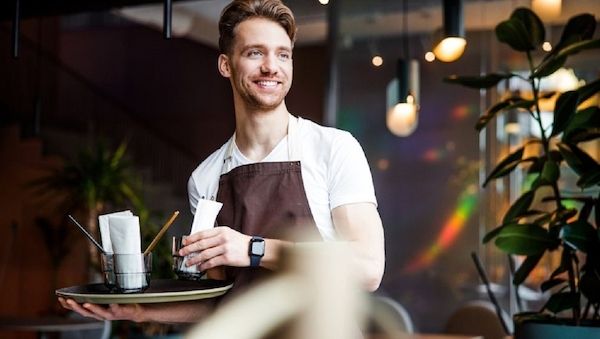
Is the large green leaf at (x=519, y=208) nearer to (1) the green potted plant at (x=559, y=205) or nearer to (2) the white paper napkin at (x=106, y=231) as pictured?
(1) the green potted plant at (x=559, y=205)

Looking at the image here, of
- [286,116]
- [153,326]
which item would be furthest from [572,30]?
[153,326]

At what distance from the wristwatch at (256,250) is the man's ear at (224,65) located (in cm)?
35

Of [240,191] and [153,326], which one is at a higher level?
[240,191]

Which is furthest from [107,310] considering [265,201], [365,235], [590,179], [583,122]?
[583,122]

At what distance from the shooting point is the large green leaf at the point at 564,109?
2.53 metres

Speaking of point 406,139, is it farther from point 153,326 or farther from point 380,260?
point 380,260

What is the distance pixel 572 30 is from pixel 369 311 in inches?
92.4

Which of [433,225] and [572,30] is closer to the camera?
[572,30]

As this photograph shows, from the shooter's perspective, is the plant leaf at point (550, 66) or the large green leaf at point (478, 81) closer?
the plant leaf at point (550, 66)

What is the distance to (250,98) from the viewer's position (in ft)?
5.07

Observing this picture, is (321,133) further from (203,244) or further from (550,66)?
(550,66)

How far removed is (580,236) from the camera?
2492mm

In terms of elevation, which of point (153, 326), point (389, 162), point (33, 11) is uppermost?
point (33, 11)

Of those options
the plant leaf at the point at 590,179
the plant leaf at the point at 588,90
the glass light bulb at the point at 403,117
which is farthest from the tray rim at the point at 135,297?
the glass light bulb at the point at 403,117
